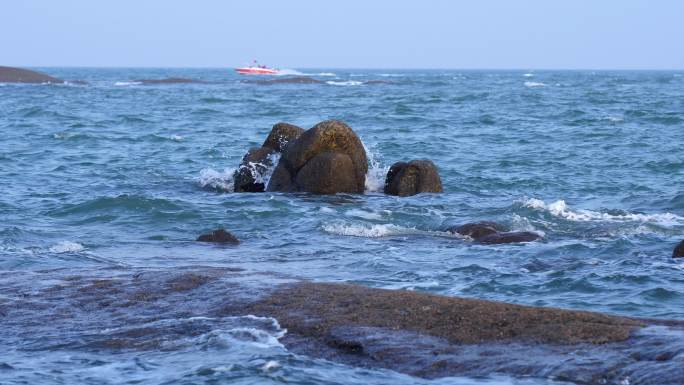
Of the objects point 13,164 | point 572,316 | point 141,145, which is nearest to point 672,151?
point 141,145

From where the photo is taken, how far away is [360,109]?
4572 centimetres

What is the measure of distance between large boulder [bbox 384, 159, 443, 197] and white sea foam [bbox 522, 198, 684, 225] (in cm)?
219

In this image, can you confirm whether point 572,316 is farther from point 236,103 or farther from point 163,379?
point 236,103

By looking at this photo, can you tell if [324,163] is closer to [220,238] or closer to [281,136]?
[281,136]

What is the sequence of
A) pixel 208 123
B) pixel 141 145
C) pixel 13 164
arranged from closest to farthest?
pixel 13 164
pixel 141 145
pixel 208 123

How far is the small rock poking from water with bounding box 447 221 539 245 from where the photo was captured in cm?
1315

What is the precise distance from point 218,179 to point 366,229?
20.1ft

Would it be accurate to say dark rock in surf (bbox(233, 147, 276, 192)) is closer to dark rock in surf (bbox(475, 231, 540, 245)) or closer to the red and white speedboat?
dark rock in surf (bbox(475, 231, 540, 245))

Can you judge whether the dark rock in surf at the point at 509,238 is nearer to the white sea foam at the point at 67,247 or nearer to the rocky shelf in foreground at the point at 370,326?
the rocky shelf in foreground at the point at 370,326

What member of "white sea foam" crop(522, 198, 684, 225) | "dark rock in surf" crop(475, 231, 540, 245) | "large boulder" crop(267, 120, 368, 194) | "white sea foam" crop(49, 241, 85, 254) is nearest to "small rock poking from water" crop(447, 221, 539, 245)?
"dark rock in surf" crop(475, 231, 540, 245)

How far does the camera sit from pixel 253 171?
1889cm

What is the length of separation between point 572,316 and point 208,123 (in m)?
31.4

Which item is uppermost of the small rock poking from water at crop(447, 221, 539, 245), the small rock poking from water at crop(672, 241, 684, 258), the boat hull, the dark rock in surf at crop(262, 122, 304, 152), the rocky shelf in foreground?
the dark rock in surf at crop(262, 122, 304, 152)

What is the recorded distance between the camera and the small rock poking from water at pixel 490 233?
13149 mm
